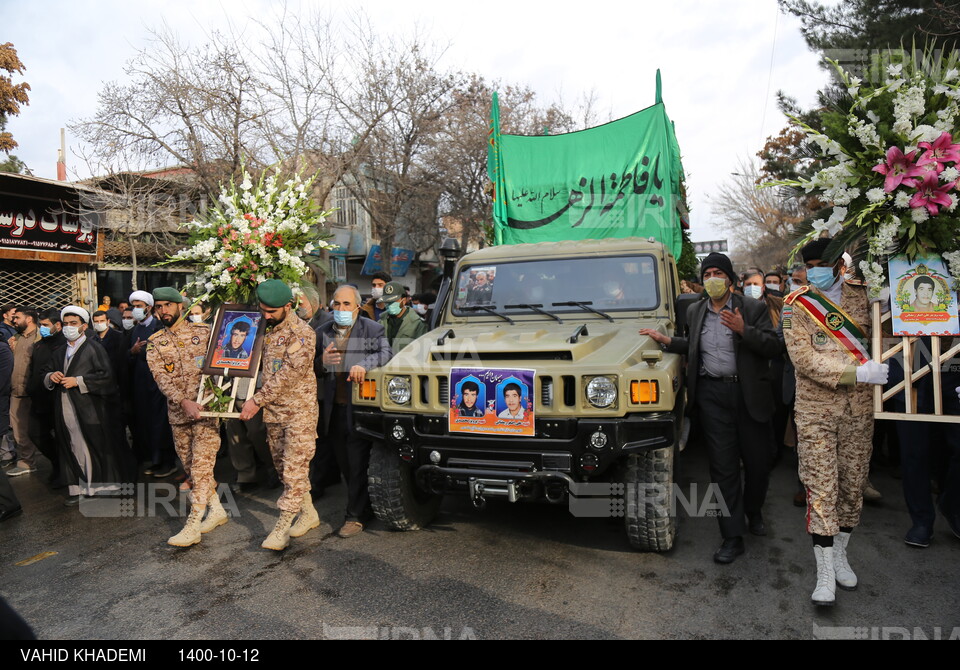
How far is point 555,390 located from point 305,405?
1.89m

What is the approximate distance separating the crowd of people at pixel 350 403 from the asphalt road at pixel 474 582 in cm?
19

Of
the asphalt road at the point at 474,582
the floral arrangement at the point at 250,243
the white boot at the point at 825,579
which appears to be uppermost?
the floral arrangement at the point at 250,243

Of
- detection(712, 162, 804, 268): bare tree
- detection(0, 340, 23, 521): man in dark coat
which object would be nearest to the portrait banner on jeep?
detection(0, 340, 23, 521): man in dark coat

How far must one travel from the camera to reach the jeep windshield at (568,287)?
5.10 metres

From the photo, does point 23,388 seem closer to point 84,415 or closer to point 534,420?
point 84,415

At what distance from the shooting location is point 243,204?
5102 mm

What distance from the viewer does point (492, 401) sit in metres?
3.91

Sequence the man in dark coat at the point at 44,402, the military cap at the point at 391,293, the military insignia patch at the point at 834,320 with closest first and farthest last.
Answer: the military insignia patch at the point at 834,320, the military cap at the point at 391,293, the man in dark coat at the point at 44,402

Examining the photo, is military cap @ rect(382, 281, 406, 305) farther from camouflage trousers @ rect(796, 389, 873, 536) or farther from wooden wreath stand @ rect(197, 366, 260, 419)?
camouflage trousers @ rect(796, 389, 873, 536)

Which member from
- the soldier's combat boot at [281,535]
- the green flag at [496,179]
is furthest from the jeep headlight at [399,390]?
the green flag at [496,179]

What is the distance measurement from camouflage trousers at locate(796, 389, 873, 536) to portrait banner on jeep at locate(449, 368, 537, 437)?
5.07 feet

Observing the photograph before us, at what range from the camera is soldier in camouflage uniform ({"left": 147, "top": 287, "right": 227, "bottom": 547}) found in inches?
188

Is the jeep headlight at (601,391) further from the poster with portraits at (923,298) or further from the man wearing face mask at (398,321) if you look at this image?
the man wearing face mask at (398,321)
